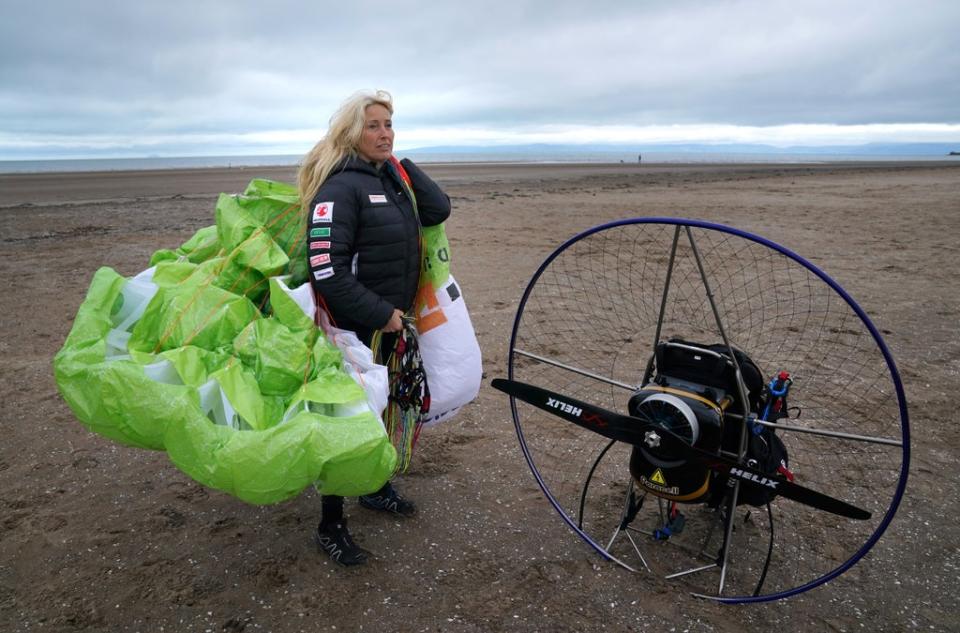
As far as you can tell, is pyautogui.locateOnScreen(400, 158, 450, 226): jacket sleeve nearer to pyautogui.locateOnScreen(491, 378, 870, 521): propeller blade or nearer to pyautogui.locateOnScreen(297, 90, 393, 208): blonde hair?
pyautogui.locateOnScreen(297, 90, 393, 208): blonde hair

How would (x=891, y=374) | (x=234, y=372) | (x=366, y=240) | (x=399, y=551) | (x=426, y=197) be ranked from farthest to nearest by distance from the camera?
1. (x=399, y=551)
2. (x=426, y=197)
3. (x=366, y=240)
4. (x=234, y=372)
5. (x=891, y=374)

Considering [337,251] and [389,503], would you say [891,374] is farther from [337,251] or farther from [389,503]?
[389,503]

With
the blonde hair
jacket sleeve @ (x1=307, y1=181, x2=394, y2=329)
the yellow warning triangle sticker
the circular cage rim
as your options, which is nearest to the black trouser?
jacket sleeve @ (x1=307, y1=181, x2=394, y2=329)

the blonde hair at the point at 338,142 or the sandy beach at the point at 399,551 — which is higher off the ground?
the blonde hair at the point at 338,142

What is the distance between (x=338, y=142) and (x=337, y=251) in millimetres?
540

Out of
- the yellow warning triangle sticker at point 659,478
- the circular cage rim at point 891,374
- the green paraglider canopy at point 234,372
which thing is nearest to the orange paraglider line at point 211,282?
the green paraglider canopy at point 234,372

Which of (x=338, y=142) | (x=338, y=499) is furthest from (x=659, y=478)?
(x=338, y=142)

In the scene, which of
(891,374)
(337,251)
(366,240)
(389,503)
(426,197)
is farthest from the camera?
(389,503)

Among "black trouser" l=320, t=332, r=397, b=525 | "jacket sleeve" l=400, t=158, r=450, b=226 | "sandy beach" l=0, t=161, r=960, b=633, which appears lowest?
"sandy beach" l=0, t=161, r=960, b=633

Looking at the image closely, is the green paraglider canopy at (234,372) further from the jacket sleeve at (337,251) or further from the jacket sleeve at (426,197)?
the jacket sleeve at (426,197)

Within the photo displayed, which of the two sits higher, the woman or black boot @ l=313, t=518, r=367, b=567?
the woman

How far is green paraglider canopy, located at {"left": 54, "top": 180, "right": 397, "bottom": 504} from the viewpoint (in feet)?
7.16

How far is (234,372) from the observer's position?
2.38 meters

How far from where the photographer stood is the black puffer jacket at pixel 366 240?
257cm
